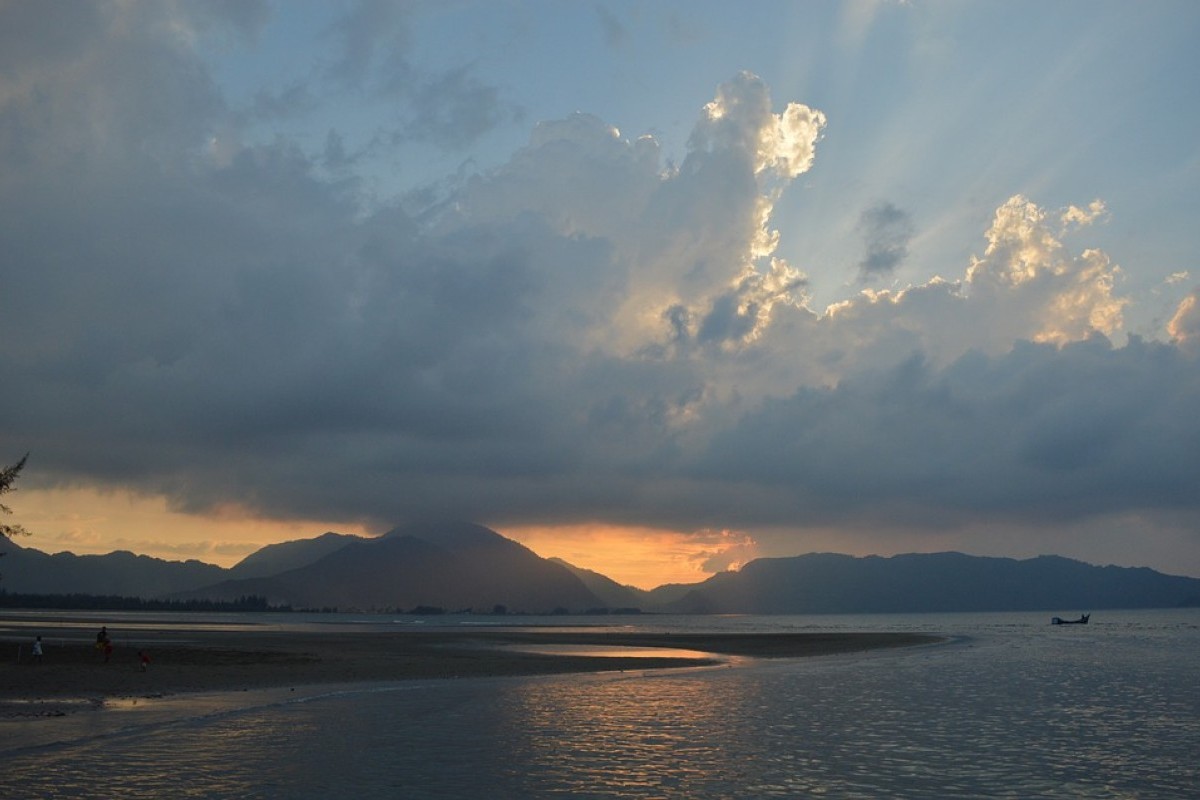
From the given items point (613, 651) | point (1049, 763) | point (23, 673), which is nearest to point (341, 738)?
point (1049, 763)

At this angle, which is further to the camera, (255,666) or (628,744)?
(255,666)

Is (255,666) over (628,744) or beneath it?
over

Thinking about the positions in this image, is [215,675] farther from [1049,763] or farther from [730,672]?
[1049,763]

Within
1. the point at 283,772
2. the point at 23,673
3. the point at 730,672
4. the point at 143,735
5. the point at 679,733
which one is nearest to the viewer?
the point at 283,772

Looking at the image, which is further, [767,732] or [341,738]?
[767,732]

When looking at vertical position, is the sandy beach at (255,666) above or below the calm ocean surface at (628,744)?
above

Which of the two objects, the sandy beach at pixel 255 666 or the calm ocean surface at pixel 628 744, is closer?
the calm ocean surface at pixel 628 744

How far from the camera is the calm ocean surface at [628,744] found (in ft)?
85.8

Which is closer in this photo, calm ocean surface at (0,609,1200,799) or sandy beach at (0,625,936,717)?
calm ocean surface at (0,609,1200,799)

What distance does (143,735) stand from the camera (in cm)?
3303

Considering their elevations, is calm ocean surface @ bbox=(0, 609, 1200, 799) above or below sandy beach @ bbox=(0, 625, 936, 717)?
below

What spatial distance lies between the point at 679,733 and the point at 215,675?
107 feet

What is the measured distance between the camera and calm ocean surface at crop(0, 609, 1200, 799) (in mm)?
26156

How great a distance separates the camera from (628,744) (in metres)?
33.4
